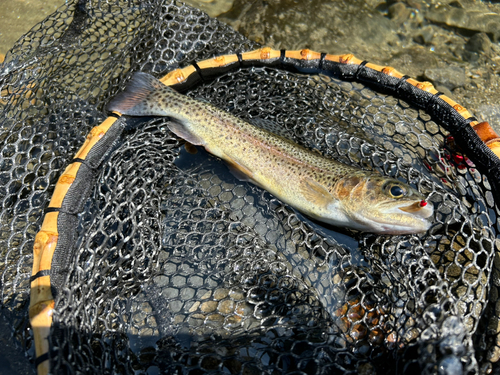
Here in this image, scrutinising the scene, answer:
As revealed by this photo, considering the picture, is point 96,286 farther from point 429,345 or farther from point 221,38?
point 221,38

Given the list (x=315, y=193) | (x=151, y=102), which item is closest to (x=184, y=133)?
(x=151, y=102)

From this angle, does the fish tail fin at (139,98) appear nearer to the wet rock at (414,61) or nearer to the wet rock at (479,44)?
the wet rock at (414,61)

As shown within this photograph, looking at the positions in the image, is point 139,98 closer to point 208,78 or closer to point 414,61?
point 208,78

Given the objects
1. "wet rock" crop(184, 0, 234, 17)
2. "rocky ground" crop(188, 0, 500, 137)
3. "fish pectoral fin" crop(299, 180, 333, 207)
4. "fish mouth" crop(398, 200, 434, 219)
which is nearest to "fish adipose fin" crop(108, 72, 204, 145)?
"fish pectoral fin" crop(299, 180, 333, 207)

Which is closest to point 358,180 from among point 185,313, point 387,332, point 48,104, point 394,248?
point 394,248

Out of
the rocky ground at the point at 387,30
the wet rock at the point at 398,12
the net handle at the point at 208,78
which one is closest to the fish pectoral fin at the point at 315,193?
the net handle at the point at 208,78
